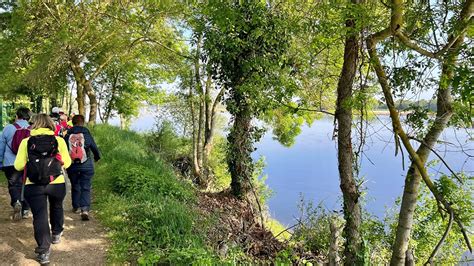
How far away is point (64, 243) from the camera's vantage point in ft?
16.5

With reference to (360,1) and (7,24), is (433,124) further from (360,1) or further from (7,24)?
(7,24)

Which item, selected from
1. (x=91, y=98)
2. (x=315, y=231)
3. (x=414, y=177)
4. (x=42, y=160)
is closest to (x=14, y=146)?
(x=42, y=160)

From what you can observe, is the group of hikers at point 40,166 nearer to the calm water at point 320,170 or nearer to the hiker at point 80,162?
the hiker at point 80,162

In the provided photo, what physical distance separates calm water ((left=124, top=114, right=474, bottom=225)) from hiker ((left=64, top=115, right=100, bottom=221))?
4.20 meters

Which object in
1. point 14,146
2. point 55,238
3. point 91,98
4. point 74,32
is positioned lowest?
point 55,238

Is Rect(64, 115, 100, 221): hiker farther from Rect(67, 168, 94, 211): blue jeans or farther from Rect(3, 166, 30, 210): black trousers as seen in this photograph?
Rect(3, 166, 30, 210): black trousers

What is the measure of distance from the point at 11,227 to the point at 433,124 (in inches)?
253

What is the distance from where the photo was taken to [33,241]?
16.3 feet

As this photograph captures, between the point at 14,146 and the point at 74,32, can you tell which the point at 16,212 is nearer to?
the point at 14,146

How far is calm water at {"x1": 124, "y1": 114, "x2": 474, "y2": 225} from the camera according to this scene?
548 centimetres

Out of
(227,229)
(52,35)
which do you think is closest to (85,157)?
(227,229)

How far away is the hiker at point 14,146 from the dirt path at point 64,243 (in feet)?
1.38

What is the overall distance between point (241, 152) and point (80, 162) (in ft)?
17.2

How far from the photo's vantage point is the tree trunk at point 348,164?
19.0 feet
